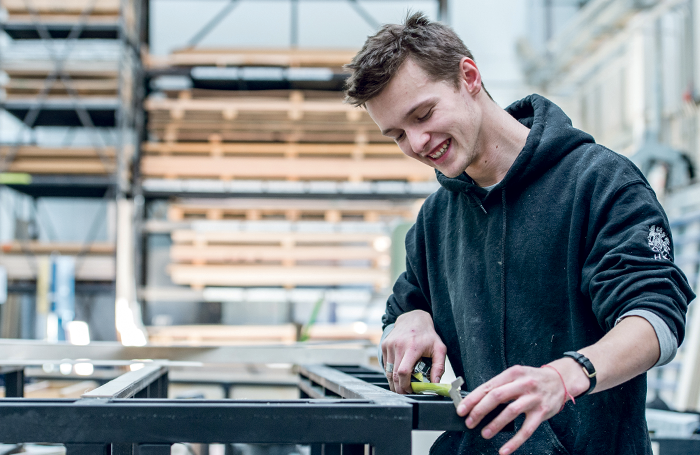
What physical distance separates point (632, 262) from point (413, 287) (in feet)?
2.17

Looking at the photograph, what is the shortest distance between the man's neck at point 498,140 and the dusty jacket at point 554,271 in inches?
2.3

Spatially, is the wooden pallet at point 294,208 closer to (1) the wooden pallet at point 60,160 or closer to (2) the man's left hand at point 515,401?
(1) the wooden pallet at point 60,160

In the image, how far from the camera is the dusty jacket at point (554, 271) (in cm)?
109

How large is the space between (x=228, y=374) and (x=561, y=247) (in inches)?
126

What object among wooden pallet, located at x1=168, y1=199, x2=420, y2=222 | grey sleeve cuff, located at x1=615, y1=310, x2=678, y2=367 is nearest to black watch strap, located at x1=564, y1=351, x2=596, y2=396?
grey sleeve cuff, located at x1=615, y1=310, x2=678, y2=367

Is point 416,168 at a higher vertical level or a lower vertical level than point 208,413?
higher

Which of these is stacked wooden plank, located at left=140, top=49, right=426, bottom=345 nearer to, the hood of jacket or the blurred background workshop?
the blurred background workshop

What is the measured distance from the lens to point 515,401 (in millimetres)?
844

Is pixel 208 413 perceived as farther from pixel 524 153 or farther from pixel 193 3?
pixel 193 3

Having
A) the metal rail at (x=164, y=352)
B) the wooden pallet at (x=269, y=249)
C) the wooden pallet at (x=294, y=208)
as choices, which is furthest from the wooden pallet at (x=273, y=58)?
the metal rail at (x=164, y=352)

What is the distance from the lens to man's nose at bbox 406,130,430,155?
1333 millimetres

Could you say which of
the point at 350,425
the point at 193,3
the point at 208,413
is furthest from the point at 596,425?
the point at 193,3

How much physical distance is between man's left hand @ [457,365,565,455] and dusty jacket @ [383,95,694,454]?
0.26 metres

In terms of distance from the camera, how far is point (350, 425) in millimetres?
823
